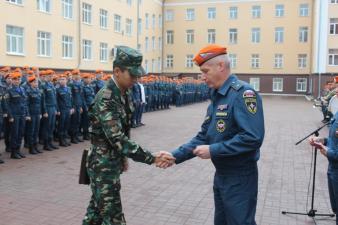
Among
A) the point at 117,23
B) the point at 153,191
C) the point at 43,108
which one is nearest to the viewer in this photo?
the point at 153,191

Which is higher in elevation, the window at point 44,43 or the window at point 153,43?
the window at point 153,43

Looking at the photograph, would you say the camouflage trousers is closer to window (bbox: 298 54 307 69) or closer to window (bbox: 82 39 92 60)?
window (bbox: 82 39 92 60)

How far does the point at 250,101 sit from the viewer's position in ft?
9.71

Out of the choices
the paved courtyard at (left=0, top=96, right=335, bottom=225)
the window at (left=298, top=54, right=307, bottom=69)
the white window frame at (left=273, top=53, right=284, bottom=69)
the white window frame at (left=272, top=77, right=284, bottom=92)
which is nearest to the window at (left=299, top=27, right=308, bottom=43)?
the window at (left=298, top=54, right=307, bottom=69)

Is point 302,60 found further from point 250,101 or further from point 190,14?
point 250,101

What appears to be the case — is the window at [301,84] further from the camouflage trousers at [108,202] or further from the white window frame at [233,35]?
the camouflage trousers at [108,202]

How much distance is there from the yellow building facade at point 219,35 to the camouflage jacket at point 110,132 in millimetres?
25073

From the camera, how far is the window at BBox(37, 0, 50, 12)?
2508cm

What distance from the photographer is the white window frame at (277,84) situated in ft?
152

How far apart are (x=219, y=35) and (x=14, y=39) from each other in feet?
95.1

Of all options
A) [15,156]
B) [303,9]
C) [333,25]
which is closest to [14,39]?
[15,156]

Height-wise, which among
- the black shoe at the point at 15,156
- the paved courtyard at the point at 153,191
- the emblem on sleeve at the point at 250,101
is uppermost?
the emblem on sleeve at the point at 250,101

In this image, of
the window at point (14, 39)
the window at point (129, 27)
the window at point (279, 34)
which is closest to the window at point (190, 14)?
the window at point (279, 34)

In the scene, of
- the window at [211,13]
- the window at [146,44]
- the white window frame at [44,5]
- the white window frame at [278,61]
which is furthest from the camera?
the window at [211,13]
